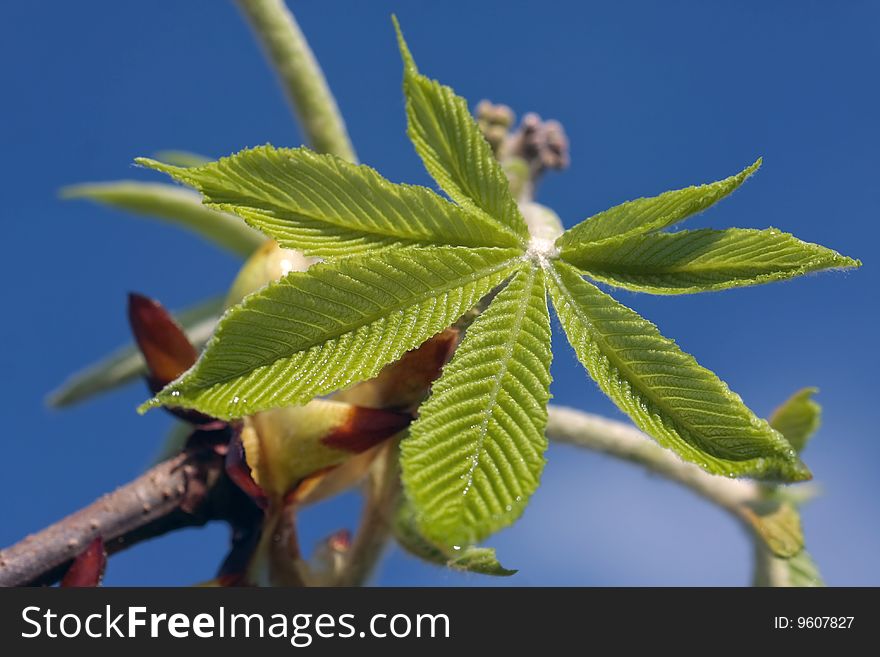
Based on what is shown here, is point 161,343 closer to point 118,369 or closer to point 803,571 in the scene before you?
point 118,369

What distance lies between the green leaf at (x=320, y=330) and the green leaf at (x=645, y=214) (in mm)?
234

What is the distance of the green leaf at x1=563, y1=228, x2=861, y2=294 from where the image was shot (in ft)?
5.07

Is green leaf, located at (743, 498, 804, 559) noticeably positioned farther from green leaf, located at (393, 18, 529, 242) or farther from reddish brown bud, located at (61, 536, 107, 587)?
reddish brown bud, located at (61, 536, 107, 587)

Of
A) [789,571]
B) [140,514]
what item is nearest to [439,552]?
[140,514]

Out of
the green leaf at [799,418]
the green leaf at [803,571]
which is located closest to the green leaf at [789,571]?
the green leaf at [803,571]

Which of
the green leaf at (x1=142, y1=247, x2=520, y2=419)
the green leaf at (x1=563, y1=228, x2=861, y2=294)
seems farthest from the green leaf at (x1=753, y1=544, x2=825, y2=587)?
the green leaf at (x1=142, y1=247, x2=520, y2=419)

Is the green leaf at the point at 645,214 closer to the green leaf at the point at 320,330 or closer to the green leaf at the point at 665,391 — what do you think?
the green leaf at the point at 665,391

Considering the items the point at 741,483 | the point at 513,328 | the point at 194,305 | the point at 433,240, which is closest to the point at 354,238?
the point at 433,240

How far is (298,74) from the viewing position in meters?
3.19

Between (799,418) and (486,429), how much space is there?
135 centimetres

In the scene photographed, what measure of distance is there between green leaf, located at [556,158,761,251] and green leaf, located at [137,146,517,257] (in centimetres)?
20

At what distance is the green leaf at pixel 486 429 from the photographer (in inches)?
50.3
